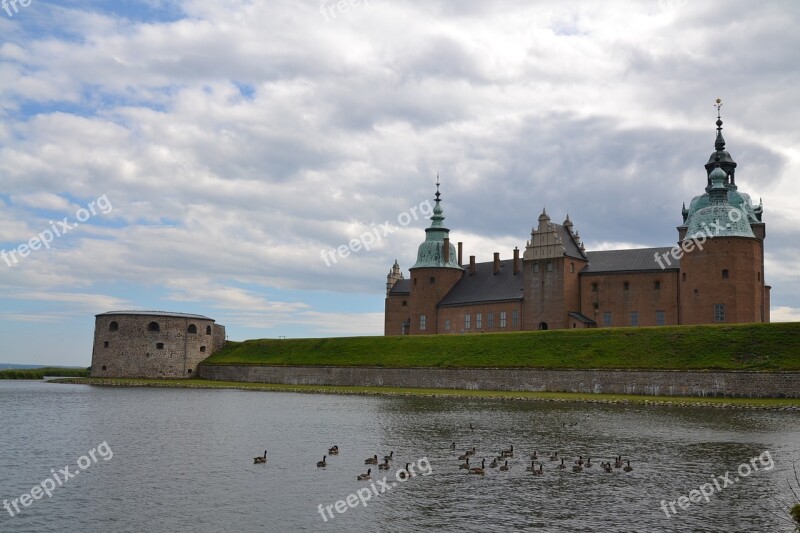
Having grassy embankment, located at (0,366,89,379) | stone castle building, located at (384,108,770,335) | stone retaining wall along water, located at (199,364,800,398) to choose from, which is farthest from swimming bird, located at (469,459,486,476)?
grassy embankment, located at (0,366,89,379)

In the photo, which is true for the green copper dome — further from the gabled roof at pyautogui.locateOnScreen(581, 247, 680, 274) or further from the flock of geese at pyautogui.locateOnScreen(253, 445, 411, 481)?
the flock of geese at pyautogui.locateOnScreen(253, 445, 411, 481)

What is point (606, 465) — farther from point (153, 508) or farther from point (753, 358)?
point (753, 358)

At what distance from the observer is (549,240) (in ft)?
264


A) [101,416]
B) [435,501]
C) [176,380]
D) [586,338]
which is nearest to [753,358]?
[586,338]

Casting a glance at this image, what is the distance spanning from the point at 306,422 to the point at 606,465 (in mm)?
18809

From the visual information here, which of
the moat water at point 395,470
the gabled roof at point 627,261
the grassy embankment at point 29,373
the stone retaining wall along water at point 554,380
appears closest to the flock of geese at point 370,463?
the moat water at point 395,470

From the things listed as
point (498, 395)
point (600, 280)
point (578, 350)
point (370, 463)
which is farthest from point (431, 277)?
point (370, 463)

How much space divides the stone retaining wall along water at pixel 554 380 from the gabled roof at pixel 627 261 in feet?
74.1

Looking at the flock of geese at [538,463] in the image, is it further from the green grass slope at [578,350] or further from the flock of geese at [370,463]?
the green grass slope at [578,350]

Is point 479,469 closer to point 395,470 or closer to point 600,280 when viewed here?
point 395,470

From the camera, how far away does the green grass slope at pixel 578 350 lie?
179 ft

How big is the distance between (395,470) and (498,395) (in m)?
32.2

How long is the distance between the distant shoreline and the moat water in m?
3.73

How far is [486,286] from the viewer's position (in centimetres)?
9075
